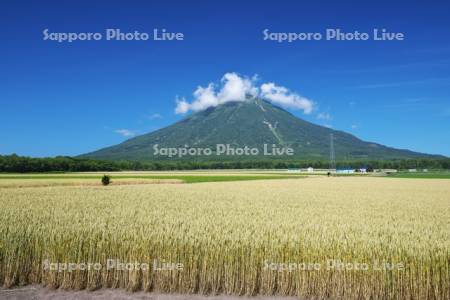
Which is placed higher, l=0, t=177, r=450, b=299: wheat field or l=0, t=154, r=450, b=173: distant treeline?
l=0, t=154, r=450, b=173: distant treeline

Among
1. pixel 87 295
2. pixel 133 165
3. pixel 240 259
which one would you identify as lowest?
pixel 87 295

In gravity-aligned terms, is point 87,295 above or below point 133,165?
below

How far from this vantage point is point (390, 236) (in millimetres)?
9578

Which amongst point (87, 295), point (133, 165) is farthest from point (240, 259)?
point (133, 165)

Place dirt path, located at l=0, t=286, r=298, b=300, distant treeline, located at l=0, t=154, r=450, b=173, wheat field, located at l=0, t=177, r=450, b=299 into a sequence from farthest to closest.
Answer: distant treeline, located at l=0, t=154, r=450, b=173, dirt path, located at l=0, t=286, r=298, b=300, wheat field, located at l=0, t=177, r=450, b=299

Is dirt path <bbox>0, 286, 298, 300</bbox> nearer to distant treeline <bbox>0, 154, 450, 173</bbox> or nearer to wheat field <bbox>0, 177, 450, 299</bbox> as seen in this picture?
wheat field <bbox>0, 177, 450, 299</bbox>

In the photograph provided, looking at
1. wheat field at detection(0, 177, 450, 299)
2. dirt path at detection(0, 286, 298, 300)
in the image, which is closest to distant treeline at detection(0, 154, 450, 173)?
wheat field at detection(0, 177, 450, 299)

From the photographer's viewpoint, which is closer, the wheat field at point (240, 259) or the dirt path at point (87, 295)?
the wheat field at point (240, 259)

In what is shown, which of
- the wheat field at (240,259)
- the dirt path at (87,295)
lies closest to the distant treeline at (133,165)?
the wheat field at (240,259)

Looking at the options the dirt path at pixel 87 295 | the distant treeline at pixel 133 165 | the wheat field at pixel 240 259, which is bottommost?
the dirt path at pixel 87 295

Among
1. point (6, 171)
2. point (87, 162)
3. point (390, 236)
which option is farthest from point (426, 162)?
point (390, 236)

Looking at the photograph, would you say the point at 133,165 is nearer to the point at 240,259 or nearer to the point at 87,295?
the point at 87,295

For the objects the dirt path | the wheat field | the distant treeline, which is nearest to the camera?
the wheat field

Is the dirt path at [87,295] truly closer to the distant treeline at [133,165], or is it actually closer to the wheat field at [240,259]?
the wheat field at [240,259]
